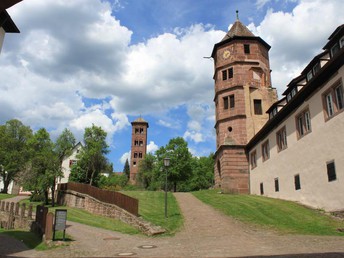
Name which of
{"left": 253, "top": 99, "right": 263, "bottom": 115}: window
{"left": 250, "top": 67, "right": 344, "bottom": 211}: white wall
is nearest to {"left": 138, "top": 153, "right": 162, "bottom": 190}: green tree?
{"left": 253, "top": 99, "right": 263, "bottom": 115}: window

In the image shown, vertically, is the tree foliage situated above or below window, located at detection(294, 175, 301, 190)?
above

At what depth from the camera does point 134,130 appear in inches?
4328

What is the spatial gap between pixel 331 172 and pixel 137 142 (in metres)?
92.7

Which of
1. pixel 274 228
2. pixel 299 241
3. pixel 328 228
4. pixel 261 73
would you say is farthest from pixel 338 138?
pixel 261 73

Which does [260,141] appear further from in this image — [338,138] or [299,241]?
[299,241]

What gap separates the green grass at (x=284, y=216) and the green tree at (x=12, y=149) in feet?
162

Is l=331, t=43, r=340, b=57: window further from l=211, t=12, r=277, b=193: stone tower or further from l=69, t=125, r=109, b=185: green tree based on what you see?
l=69, t=125, r=109, b=185: green tree

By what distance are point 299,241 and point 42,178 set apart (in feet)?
119

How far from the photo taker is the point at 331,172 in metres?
17.9

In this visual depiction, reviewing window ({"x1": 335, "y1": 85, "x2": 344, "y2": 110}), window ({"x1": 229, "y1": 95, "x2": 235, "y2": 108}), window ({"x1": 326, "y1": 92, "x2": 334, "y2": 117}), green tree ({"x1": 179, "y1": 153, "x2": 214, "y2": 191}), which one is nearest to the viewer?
window ({"x1": 335, "y1": 85, "x2": 344, "y2": 110})

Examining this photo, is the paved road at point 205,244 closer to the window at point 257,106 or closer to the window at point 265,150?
the window at point 265,150

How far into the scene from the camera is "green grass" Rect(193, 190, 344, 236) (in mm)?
14930

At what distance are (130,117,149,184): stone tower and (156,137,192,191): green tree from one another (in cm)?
4321

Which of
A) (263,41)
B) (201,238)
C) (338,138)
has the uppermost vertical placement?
(263,41)
